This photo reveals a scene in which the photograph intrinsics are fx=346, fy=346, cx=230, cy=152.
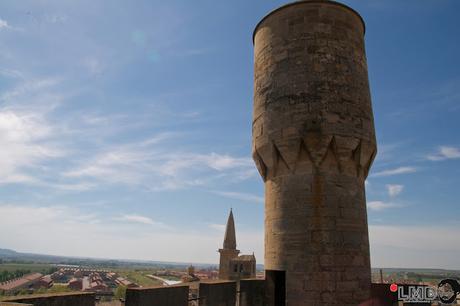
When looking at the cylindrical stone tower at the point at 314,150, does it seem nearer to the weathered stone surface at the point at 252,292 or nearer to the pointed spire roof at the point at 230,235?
the weathered stone surface at the point at 252,292

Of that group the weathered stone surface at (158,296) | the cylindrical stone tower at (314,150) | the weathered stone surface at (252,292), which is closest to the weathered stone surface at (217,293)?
the weathered stone surface at (252,292)

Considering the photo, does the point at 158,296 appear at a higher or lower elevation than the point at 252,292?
higher

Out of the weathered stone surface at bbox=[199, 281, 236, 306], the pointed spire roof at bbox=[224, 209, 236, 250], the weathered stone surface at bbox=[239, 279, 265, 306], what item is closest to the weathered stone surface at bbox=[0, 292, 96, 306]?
the weathered stone surface at bbox=[199, 281, 236, 306]

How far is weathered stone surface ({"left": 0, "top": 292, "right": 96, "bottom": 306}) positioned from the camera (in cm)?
403

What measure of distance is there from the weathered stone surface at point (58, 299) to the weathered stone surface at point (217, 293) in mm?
1909

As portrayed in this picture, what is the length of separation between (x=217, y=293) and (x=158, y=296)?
1443 millimetres

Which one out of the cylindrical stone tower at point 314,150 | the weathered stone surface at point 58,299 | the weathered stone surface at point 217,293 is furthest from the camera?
the cylindrical stone tower at point 314,150

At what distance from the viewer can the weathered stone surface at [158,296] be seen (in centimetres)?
477

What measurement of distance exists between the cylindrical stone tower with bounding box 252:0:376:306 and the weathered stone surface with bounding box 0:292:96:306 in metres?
3.34

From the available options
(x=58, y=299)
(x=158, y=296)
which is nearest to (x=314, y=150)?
(x=158, y=296)

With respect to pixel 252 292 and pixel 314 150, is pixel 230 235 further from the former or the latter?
pixel 314 150

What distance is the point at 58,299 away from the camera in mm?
4410

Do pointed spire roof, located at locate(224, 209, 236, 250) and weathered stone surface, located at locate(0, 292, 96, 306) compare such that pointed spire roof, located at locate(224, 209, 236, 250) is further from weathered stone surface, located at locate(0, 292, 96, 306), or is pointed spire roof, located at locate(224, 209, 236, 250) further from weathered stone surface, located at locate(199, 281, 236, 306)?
weathered stone surface, located at locate(0, 292, 96, 306)

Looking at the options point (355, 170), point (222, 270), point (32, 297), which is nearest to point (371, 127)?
point (355, 170)
